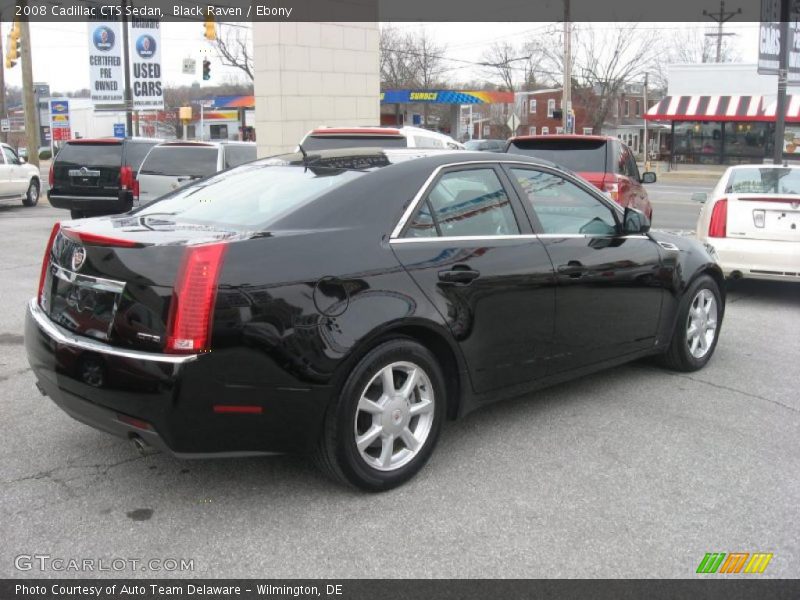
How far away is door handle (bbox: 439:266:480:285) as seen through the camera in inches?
160

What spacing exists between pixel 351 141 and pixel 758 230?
4.94 metres

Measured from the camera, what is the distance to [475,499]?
12.5 feet

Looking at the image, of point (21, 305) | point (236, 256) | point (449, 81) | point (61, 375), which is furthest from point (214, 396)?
point (449, 81)

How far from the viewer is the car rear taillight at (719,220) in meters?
8.48

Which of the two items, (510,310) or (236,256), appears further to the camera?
(510,310)

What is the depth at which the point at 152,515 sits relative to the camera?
3.59m

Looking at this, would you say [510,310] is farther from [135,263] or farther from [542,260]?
[135,263]

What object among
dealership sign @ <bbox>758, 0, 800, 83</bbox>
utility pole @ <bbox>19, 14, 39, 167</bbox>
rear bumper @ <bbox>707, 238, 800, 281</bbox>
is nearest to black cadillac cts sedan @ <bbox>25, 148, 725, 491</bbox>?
rear bumper @ <bbox>707, 238, 800, 281</bbox>

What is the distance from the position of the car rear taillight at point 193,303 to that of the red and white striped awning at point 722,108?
131 feet

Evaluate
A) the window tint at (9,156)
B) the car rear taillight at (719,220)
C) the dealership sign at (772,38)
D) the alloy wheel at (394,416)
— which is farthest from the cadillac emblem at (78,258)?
the window tint at (9,156)

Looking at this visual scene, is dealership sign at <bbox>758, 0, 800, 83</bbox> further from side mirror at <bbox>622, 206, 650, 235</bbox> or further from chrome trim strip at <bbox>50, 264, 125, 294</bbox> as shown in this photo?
chrome trim strip at <bbox>50, 264, 125, 294</bbox>

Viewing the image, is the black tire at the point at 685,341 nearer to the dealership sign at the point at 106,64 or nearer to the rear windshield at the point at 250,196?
the rear windshield at the point at 250,196

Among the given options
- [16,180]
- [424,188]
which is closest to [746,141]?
[16,180]

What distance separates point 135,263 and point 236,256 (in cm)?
44
